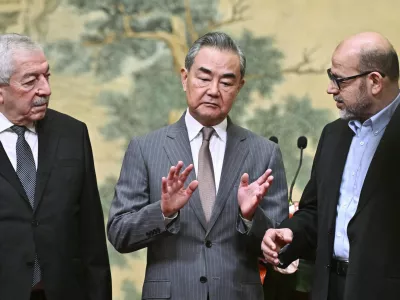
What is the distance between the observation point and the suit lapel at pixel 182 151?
3.53 m

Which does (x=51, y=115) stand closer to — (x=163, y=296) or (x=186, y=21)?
(x=163, y=296)

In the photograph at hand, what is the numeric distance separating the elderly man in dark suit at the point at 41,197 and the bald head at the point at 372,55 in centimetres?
121

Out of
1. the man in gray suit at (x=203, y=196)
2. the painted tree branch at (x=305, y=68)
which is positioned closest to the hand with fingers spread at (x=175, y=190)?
the man in gray suit at (x=203, y=196)

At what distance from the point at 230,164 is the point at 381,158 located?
65 cm

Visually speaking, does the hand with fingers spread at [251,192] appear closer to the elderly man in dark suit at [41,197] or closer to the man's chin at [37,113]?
the elderly man in dark suit at [41,197]

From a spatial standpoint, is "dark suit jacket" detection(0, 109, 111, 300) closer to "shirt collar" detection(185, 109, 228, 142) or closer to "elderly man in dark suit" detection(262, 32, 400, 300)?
"shirt collar" detection(185, 109, 228, 142)

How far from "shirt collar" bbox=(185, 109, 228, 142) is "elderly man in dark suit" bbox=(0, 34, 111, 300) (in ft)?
1.47

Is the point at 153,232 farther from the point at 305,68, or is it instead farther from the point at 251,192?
the point at 305,68

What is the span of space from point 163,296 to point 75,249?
1.36ft

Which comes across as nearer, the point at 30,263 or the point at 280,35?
the point at 30,263

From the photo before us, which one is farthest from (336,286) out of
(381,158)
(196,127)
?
(196,127)

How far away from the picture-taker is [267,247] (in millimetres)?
3461


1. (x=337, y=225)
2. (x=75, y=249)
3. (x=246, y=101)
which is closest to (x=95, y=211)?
(x=75, y=249)

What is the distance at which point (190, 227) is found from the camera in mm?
3518
